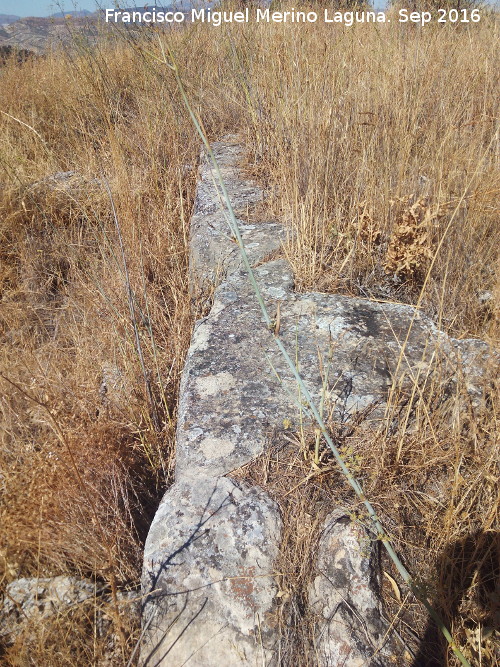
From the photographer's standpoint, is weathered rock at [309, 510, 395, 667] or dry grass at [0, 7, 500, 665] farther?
dry grass at [0, 7, 500, 665]

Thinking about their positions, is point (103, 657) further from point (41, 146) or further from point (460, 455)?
point (41, 146)

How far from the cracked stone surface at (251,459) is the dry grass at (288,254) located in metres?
0.08

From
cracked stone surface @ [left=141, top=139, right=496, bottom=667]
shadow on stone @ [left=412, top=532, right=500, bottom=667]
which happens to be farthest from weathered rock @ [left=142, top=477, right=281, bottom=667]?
shadow on stone @ [left=412, top=532, right=500, bottom=667]

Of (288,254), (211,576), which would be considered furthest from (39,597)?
(288,254)

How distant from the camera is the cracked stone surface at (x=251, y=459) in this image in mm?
1082

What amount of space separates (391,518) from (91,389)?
3.92 ft

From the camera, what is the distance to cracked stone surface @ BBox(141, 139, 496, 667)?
1082 millimetres

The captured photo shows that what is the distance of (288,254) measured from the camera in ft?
6.75

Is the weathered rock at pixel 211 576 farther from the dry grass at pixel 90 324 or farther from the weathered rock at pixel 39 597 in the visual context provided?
the weathered rock at pixel 39 597

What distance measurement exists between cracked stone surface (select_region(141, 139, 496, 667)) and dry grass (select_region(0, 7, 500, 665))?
80mm

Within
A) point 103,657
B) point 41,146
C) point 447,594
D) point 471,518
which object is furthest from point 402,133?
point 41,146

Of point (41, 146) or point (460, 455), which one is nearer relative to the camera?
point (460, 455)

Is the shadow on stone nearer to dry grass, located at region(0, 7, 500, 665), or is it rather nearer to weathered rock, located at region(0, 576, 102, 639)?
dry grass, located at region(0, 7, 500, 665)

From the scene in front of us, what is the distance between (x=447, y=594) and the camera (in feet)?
3.80
